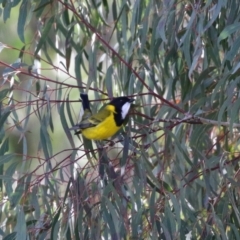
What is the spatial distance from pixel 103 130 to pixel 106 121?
0.04 metres

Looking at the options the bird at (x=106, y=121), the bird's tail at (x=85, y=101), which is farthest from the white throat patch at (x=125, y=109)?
the bird's tail at (x=85, y=101)

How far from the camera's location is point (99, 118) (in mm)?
2656

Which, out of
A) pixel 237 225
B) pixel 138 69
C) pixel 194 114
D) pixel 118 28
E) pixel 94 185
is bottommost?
pixel 237 225

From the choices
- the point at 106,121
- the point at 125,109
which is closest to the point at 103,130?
the point at 106,121

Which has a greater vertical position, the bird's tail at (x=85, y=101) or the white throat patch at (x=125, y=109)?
the bird's tail at (x=85, y=101)

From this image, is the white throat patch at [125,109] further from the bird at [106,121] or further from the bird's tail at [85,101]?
the bird's tail at [85,101]

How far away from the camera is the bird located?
255cm

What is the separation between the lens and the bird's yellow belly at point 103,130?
2584 millimetres

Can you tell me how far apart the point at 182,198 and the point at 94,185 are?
29 centimetres

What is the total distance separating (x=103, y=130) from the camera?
8.57ft

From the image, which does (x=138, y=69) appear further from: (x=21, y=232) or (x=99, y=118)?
(x=21, y=232)

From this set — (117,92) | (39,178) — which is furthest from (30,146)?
(39,178)

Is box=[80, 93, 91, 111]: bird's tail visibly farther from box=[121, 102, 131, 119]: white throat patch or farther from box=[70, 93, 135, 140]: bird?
box=[121, 102, 131, 119]: white throat patch

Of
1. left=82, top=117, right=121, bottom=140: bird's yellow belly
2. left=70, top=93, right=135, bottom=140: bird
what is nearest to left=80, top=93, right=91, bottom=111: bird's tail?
left=70, top=93, right=135, bottom=140: bird
